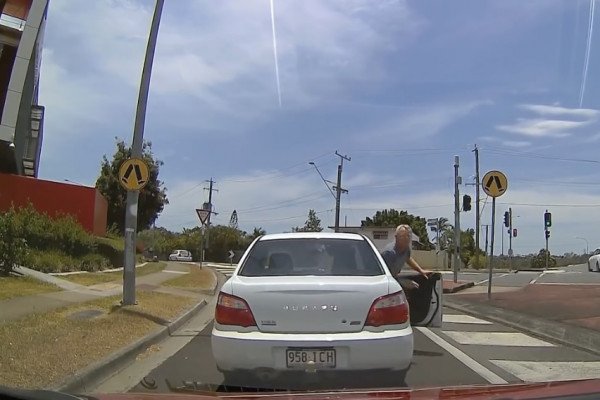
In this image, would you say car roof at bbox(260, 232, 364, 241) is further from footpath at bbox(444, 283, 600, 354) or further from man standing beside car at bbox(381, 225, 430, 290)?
footpath at bbox(444, 283, 600, 354)

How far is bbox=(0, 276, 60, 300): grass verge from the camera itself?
1241cm

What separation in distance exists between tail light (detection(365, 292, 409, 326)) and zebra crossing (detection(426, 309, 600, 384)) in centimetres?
185

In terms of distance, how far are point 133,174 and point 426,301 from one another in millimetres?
6315

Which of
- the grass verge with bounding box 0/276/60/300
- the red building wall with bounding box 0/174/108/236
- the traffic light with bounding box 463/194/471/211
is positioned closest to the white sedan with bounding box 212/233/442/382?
the grass verge with bounding box 0/276/60/300

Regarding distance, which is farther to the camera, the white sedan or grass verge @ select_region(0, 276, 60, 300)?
grass verge @ select_region(0, 276, 60, 300)

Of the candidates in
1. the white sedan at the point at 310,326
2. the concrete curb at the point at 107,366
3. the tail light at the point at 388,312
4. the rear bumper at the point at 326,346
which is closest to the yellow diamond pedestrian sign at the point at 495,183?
the concrete curb at the point at 107,366

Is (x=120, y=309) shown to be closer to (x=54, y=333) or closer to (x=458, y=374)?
(x=54, y=333)

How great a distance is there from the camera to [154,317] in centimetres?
1097

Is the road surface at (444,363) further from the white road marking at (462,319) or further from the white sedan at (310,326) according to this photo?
the white road marking at (462,319)

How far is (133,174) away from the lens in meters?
11.8

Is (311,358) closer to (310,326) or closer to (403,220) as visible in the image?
(310,326)

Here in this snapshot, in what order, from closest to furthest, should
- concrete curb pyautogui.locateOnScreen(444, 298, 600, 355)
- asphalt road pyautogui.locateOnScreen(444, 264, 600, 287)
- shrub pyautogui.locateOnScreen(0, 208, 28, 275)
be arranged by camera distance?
concrete curb pyautogui.locateOnScreen(444, 298, 600, 355) → shrub pyautogui.locateOnScreen(0, 208, 28, 275) → asphalt road pyautogui.locateOnScreen(444, 264, 600, 287)

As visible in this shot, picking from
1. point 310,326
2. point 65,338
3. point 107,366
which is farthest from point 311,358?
point 65,338

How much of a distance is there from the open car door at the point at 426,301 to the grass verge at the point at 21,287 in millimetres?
7884
